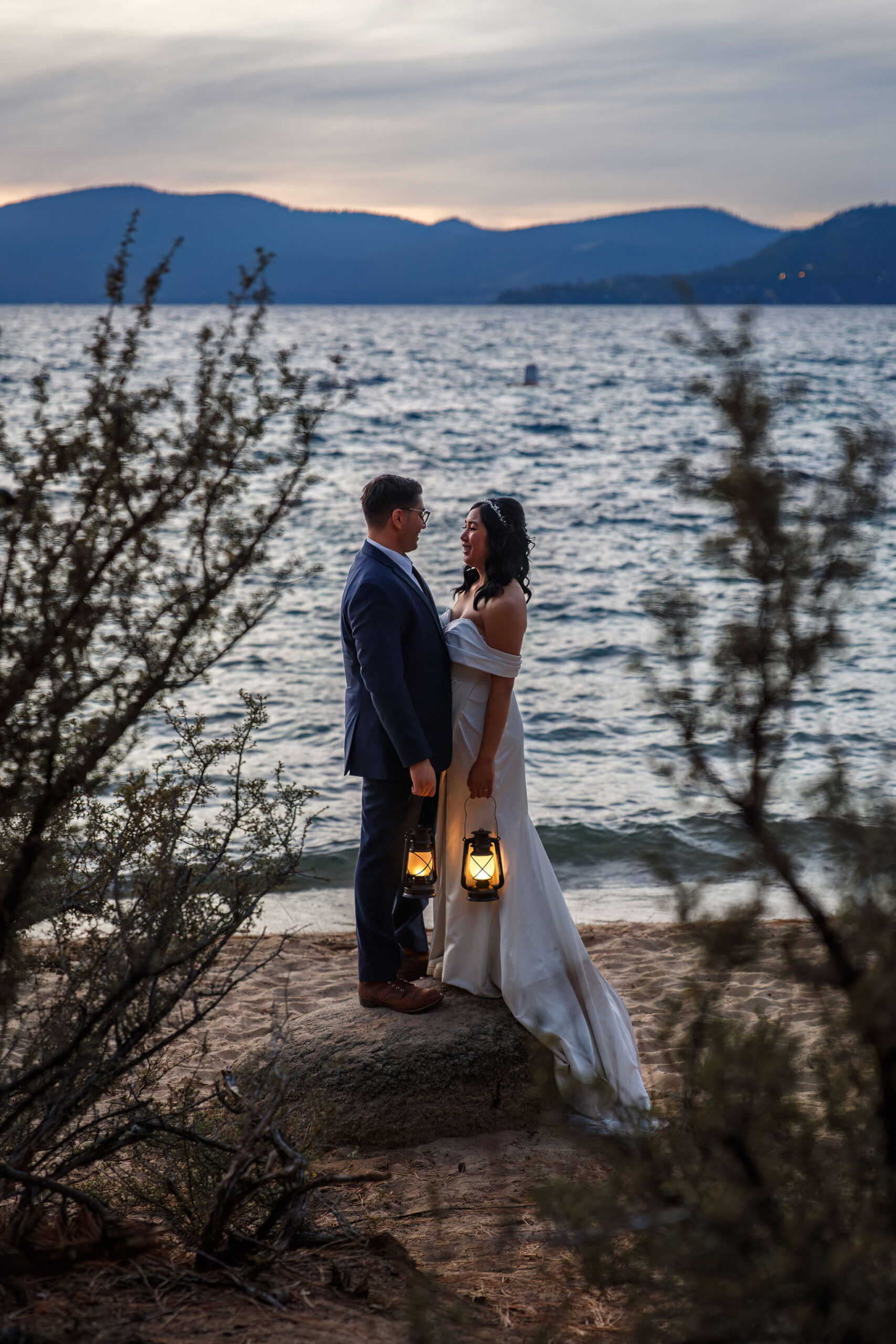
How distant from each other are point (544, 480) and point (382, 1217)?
25566mm

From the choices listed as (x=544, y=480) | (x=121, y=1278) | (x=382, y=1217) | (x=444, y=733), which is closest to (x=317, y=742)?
(x=444, y=733)

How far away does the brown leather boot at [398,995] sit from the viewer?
15.1ft

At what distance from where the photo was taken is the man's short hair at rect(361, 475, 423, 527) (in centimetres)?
446

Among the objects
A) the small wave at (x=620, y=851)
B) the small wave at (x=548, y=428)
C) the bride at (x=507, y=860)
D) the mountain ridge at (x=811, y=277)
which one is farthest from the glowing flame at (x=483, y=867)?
the mountain ridge at (x=811, y=277)

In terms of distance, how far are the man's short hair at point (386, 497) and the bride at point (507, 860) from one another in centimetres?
28

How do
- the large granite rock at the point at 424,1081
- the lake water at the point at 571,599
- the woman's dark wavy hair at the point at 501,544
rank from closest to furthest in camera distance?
the large granite rock at the point at 424,1081 < the woman's dark wavy hair at the point at 501,544 < the lake water at the point at 571,599

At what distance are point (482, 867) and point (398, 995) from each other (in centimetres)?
73

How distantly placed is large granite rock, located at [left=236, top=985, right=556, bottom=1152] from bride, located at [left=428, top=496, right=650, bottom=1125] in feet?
0.60

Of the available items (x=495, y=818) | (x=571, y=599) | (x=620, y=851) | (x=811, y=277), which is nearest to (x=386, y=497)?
(x=495, y=818)

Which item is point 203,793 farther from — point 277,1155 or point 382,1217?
point 382,1217

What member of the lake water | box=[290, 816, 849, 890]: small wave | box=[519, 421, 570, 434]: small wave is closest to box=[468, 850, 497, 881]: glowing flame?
the lake water

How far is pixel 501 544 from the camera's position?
450cm

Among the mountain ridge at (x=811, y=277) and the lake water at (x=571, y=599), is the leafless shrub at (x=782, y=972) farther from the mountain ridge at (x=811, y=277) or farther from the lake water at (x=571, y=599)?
the mountain ridge at (x=811, y=277)

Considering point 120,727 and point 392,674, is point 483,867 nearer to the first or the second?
point 392,674
